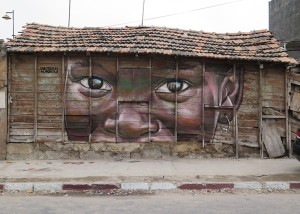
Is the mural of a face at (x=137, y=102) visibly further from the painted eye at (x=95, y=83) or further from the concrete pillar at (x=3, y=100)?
the concrete pillar at (x=3, y=100)

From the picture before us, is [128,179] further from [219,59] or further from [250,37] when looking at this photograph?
[250,37]

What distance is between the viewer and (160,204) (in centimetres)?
629

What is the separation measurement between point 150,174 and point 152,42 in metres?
3.90

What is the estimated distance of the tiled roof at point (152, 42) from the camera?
10.1 meters

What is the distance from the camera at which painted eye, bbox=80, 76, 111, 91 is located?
405 inches

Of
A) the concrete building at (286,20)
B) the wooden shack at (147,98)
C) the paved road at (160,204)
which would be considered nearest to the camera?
the paved road at (160,204)

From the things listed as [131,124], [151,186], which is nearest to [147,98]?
[131,124]

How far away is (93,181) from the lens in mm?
7641

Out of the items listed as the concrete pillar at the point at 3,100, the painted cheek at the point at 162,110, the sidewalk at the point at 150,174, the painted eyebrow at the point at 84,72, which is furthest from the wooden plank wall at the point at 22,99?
the painted cheek at the point at 162,110

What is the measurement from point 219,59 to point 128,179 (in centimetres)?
446

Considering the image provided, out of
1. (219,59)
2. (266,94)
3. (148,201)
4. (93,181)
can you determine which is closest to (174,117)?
(219,59)

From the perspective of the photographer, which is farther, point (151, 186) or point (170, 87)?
point (170, 87)
